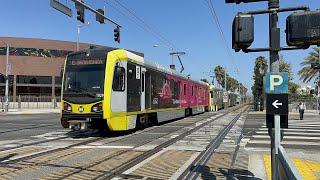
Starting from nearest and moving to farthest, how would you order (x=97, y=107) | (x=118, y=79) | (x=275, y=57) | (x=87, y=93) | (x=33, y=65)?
(x=275, y=57) < (x=97, y=107) < (x=87, y=93) < (x=118, y=79) < (x=33, y=65)

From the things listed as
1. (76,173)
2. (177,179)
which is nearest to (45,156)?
(76,173)

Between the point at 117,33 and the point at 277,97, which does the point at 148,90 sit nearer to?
the point at 117,33

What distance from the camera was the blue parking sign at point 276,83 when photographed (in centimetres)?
718

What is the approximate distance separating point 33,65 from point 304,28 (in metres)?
86.0

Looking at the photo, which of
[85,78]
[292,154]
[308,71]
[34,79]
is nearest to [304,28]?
[292,154]

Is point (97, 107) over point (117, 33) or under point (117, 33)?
under

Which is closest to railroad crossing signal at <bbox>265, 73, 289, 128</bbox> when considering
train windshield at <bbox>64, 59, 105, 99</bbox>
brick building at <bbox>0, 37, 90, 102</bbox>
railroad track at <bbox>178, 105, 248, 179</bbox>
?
railroad track at <bbox>178, 105, 248, 179</bbox>

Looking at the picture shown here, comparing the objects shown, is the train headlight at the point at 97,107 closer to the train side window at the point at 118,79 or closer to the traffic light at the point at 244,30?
the train side window at the point at 118,79

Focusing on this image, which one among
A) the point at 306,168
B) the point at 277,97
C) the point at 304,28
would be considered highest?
the point at 304,28

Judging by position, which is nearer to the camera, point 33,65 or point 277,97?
point 277,97

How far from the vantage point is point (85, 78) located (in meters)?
18.8

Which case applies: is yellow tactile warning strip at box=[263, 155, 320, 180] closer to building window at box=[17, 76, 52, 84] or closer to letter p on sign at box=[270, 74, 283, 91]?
letter p on sign at box=[270, 74, 283, 91]

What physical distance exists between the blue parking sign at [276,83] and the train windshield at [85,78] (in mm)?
11497

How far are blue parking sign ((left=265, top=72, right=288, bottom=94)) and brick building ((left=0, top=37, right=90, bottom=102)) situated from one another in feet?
269
